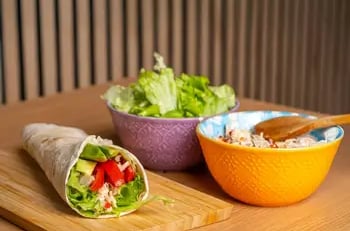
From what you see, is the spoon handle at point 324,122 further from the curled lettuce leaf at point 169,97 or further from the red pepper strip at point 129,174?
the red pepper strip at point 129,174

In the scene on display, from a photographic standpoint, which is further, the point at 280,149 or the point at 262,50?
the point at 262,50

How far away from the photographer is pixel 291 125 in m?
1.24

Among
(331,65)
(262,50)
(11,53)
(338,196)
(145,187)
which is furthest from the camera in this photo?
(331,65)

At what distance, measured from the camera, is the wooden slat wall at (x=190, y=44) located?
6.95 ft

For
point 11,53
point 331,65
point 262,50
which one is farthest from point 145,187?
point 331,65

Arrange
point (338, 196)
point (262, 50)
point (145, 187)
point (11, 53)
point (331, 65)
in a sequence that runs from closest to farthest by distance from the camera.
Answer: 1. point (145, 187)
2. point (338, 196)
3. point (11, 53)
4. point (262, 50)
5. point (331, 65)

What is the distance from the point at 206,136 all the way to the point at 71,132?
0.75 ft

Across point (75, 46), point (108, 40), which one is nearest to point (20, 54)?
point (75, 46)

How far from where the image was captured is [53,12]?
2.11 meters

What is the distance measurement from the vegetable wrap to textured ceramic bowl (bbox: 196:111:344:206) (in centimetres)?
12

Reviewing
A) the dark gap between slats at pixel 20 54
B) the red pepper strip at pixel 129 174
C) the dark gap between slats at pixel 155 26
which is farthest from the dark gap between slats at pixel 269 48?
the red pepper strip at pixel 129 174

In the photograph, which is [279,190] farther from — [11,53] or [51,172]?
[11,53]

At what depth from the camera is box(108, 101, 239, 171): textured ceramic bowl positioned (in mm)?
1275

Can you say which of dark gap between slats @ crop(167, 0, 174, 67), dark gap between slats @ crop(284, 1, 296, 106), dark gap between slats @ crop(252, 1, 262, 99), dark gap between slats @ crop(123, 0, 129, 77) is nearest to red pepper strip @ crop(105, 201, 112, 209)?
dark gap between slats @ crop(123, 0, 129, 77)
